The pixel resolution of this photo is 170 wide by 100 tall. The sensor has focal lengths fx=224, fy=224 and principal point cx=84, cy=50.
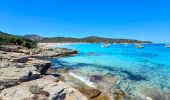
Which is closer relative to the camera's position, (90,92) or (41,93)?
(41,93)

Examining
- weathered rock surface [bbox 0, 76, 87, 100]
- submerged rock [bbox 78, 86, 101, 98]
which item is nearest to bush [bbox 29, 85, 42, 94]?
weathered rock surface [bbox 0, 76, 87, 100]

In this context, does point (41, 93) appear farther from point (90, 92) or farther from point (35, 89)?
point (90, 92)

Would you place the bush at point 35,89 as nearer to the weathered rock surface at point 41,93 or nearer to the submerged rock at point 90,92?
the weathered rock surface at point 41,93

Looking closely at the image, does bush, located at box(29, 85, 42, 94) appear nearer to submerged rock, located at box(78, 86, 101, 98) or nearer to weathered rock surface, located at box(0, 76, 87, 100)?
weathered rock surface, located at box(0, 76, 87, 100)

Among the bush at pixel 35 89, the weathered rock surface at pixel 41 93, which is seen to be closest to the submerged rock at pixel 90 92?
the weathered rock surface at pixel 41 93

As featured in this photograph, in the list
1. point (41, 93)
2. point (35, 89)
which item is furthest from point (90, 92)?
point (35, 89)

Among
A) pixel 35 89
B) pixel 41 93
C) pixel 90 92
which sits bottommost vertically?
pixel 90 92

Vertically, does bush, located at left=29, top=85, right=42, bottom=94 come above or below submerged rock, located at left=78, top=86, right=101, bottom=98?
above

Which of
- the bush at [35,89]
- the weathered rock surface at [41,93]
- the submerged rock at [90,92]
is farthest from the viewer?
the submerged rock at [90,92]

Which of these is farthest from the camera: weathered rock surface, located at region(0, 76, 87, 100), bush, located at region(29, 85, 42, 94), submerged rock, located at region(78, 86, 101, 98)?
submerged rock, located at region(78, 86, 101, 98)

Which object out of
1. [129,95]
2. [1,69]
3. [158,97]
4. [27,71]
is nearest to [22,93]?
[27,71]

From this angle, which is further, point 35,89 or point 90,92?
point 90,92

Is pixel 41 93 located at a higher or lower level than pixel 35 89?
lower

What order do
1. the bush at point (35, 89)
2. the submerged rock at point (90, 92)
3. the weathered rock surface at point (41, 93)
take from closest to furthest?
the weathered rock surface at point (41, 93)
the bush at point (35, 89)
the submerged rock at point (90, 92)
